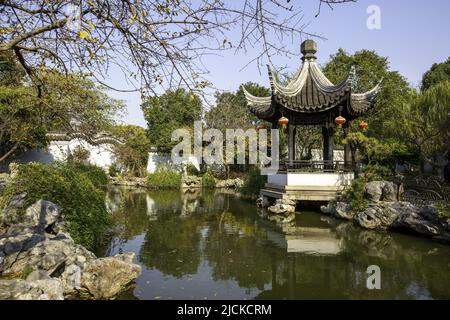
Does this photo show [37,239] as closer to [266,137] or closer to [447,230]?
[447,230]

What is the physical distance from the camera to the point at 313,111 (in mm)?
11633

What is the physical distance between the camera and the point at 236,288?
16.4ft

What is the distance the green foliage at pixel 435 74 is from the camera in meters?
28.2

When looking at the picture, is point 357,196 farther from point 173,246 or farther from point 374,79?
point 374,79

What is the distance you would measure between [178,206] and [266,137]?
8.40 meters

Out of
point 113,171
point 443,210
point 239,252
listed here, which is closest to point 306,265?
point 239,252

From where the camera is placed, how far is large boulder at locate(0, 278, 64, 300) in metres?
3.42

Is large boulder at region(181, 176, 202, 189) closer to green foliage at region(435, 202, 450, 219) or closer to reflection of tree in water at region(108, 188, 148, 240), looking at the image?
reflection of tree in water at region(108, 188, 148, 240)

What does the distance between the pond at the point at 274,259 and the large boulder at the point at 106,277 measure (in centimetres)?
20

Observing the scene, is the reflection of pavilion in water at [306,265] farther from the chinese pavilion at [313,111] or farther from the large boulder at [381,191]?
the chinese pavilion at [313,111]

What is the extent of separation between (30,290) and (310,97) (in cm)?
1045

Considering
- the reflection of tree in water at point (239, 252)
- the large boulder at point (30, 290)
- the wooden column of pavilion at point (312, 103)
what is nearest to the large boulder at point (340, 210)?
the wooden column of pavilion at point (312, 103)

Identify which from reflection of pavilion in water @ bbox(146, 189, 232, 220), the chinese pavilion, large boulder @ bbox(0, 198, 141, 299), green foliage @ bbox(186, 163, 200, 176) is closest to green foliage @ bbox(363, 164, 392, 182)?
the chinese pavilion

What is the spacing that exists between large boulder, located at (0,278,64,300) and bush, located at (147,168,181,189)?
17.8 metres
